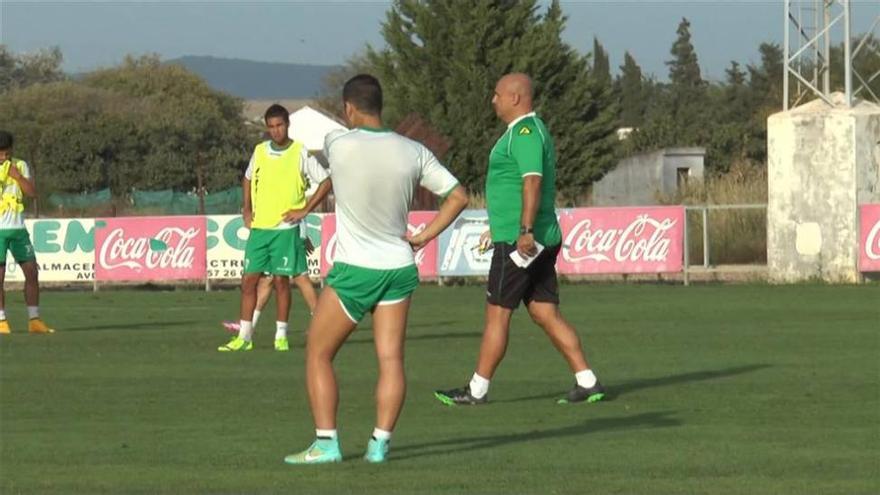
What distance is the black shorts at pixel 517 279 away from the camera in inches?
495

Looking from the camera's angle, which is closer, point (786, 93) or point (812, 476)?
point (812, 476)

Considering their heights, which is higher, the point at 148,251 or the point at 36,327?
the point at 148,251

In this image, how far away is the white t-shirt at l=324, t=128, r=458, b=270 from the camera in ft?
31.5

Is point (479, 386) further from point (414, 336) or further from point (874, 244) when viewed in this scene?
point (874, 244)

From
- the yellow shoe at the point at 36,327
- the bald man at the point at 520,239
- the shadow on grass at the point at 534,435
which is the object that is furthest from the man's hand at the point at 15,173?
the shadow on grass at the point at 534,435

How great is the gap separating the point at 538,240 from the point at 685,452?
2702 mm

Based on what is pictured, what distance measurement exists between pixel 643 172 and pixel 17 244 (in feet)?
180

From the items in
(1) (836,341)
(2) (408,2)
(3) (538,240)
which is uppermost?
(2) (408,2)

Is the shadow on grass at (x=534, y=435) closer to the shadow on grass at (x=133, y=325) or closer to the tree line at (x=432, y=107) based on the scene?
the shadow on grass at (x=133, y=325)

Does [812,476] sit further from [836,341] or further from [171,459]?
[836,341]

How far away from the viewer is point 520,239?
1221 cm

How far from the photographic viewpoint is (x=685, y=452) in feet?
33.2

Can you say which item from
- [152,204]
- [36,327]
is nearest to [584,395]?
[36,327]

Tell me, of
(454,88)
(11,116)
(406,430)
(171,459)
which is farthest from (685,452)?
(11,116)
